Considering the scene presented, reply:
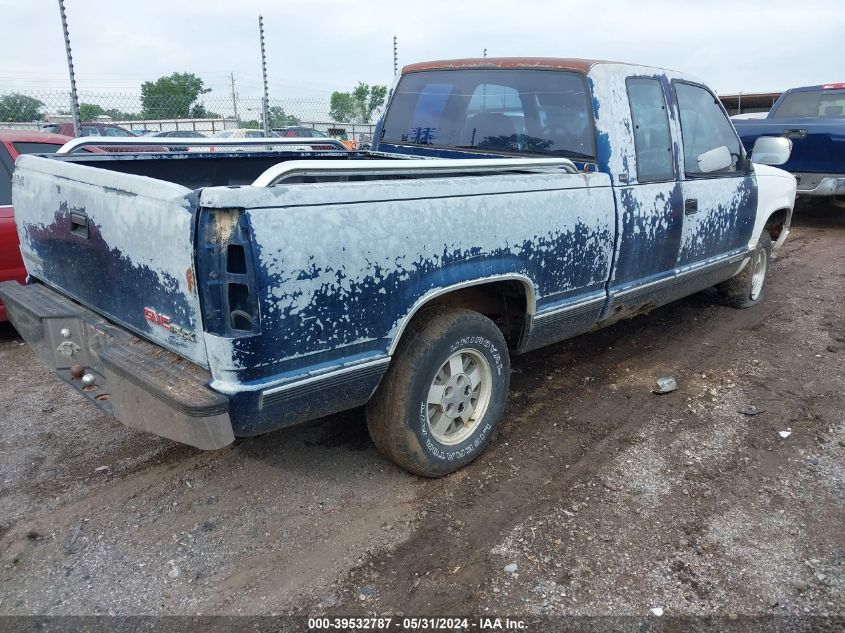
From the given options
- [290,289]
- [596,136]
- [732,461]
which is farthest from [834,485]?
[290,289]

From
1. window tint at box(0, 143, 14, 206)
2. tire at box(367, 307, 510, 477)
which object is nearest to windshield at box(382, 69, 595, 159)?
tire at box(367, 307, 510, 477)

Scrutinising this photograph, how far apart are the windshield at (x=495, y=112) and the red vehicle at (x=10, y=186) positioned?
111 inches

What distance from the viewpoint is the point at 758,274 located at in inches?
242

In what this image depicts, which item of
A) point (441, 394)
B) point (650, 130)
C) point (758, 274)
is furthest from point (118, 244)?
point (758, 274)

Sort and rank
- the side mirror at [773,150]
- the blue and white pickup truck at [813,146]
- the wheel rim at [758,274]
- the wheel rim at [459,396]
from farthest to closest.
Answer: the blue and white pickup truck at [813,146]
the wheel rim at [758,274]
the side mirror at [773,150]
the wheel rim at [459,396]

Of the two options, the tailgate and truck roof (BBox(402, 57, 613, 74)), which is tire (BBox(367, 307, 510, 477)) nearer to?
the tailgate

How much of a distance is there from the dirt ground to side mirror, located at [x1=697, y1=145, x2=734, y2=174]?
150cm

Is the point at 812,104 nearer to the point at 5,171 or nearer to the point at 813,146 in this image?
the point at 813,146

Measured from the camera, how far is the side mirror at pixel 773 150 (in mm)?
5156

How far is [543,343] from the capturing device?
12.1 feet

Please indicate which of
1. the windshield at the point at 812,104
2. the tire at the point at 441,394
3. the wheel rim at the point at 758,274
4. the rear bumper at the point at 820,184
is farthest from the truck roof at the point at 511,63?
the windshield at the point at 812,104

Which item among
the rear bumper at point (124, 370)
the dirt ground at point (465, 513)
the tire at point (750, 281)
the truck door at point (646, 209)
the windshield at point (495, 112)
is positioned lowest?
the dirt ground at point (465, 513)

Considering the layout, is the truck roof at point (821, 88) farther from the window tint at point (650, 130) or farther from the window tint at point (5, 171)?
the window tint at point (5, 171)

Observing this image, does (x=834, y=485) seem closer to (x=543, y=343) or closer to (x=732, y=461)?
(x=732, y=461)
